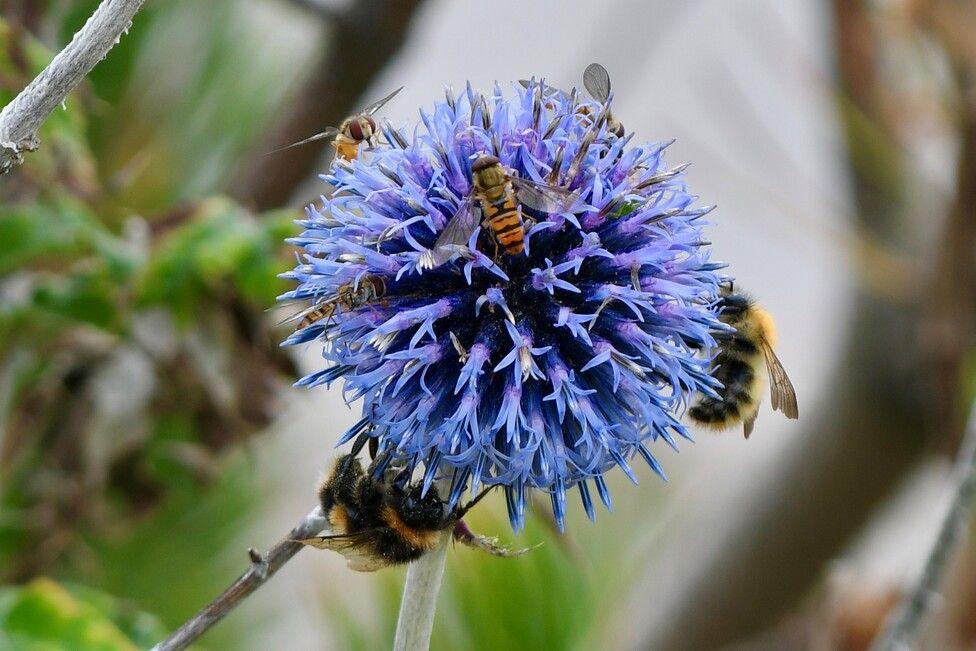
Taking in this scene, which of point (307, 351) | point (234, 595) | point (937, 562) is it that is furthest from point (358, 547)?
point (307, 351)

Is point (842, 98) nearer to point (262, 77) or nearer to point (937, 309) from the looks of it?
point (937, 309)

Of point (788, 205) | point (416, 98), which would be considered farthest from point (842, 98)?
point (416, 98)

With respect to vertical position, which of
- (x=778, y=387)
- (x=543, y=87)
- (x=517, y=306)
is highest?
(x=543, y=87)

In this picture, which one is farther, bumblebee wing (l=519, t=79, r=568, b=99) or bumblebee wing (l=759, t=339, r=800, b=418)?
bumblebee wing (l=759, t=339, r=800, b=418)

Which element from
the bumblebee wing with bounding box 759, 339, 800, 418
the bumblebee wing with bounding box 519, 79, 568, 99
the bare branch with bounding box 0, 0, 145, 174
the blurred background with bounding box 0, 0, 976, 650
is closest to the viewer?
the bare branch with bounding box 0, 0, 145, 174

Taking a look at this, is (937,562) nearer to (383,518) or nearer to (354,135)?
(383,518)

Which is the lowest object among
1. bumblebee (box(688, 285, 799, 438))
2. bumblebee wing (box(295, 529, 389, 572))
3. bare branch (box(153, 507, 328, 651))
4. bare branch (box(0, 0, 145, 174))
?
bumblebee (box(688, 285, 799, 438))

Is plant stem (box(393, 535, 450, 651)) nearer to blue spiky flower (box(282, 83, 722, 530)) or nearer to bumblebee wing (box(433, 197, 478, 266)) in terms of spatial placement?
blue spiky flower (box(282, 83, 722, 530))

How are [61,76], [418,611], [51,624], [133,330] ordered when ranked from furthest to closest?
[133,330] < [51,624] < [418,611] < [61,76]

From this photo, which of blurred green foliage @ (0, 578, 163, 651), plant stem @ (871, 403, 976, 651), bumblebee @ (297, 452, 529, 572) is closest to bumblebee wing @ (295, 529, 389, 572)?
bumblebee @ (297, 452, 529, 572)
